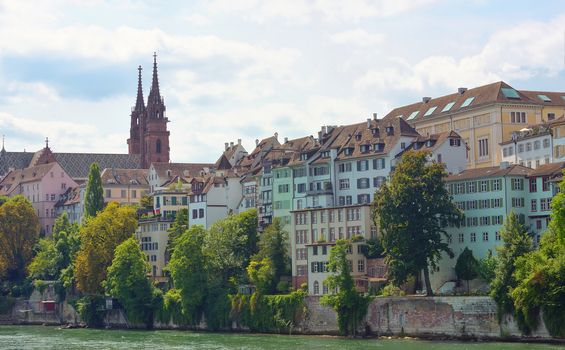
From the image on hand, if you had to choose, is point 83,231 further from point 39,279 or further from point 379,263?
point 379,263

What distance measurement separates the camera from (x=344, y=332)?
111500 millimetres

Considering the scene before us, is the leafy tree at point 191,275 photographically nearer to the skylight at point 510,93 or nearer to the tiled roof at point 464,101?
the tiled roof at point 464,101

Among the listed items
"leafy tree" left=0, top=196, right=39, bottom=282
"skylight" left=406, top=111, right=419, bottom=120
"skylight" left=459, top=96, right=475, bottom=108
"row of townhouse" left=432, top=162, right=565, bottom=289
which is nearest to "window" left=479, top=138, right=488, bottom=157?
"skylight" left=459, top=96, right=475, bottom=108

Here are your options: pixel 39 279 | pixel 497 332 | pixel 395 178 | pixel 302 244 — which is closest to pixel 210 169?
pixel 39 279

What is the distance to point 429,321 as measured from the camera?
10562cm

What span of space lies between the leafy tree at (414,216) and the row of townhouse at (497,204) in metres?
2.32

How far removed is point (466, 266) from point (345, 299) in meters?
10.6

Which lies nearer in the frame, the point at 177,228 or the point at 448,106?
the point at 448,106

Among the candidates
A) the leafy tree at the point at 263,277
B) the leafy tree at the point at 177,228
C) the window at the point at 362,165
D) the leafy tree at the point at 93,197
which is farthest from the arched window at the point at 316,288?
the leafy tree at the point at 93,197

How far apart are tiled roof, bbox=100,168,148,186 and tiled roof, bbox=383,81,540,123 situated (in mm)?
50661

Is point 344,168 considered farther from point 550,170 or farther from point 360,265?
point 550,170

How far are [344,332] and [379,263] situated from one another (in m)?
8.84

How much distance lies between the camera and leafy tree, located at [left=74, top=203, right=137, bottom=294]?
5738 inches

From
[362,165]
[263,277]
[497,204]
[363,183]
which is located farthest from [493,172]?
[263,277]
